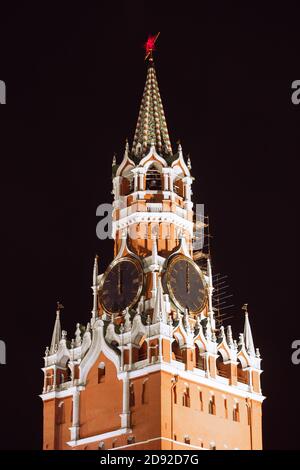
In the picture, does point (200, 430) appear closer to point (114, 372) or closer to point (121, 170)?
point (114, 372)

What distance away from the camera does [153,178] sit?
86.9 meters

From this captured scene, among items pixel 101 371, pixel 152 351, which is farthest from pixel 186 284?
pixel 101 371

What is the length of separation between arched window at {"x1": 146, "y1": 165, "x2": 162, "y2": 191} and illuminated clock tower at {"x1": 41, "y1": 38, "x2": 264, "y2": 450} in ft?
0.21

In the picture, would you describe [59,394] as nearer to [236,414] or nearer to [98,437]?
[98,437]

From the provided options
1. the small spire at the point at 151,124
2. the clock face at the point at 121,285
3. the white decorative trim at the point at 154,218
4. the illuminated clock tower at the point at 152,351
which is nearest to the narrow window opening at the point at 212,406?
the illuminated clock tower at the point at 152,351

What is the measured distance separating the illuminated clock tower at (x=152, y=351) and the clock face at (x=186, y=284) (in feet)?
0.20

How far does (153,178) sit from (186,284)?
8338 millimetres

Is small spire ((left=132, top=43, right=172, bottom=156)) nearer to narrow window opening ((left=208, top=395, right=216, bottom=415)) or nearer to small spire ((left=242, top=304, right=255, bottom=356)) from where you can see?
small spire ((left=242, top=304, right=255, bottom=356))

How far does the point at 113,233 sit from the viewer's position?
284ft

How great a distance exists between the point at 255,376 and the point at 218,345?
3.57 meters

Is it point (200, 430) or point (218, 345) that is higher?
point (218, 345)

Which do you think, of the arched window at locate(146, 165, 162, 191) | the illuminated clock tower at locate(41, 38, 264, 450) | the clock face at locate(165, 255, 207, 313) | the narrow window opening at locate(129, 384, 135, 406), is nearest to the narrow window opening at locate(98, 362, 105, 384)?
the illuminated clock tower at locate(41, 38, 264, 450)

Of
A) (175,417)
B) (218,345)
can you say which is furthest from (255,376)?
(175,417)

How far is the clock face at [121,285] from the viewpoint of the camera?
A: 3219 inches
